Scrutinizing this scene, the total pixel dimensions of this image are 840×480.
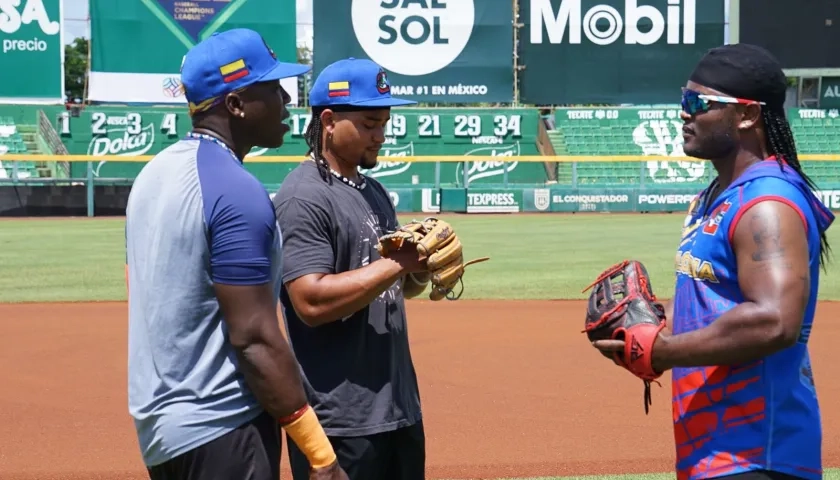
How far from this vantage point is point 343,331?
3562 mm

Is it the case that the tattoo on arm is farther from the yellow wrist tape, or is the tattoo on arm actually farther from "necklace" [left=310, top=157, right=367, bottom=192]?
"necklace" [left=310, top=157, right=367, bottom=192]

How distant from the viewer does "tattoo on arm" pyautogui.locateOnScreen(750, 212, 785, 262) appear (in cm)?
271

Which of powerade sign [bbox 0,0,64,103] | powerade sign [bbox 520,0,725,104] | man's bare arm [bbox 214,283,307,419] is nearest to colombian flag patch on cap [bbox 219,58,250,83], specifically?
man's bare arm [bbox 214,283,307,419]

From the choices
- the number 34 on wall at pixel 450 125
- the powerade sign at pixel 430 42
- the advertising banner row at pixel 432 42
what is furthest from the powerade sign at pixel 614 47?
the number 34 on wall at pixel 450 125

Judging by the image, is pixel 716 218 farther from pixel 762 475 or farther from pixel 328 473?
pixel 328 473

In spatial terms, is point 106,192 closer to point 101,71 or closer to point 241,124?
point 101,71

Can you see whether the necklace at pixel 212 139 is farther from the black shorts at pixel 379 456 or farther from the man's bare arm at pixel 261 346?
the black shorts at pixel 379 456

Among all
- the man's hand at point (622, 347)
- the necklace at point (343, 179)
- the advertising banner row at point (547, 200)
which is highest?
the necklace at point (343, 179)

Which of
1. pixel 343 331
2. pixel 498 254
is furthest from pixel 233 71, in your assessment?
pixel 498 254

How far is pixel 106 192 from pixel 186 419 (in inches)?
966

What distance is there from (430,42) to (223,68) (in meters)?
29.2

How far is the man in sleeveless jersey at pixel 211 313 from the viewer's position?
2715mm

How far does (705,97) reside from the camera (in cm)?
300

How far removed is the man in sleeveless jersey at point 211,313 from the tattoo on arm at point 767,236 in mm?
1246
